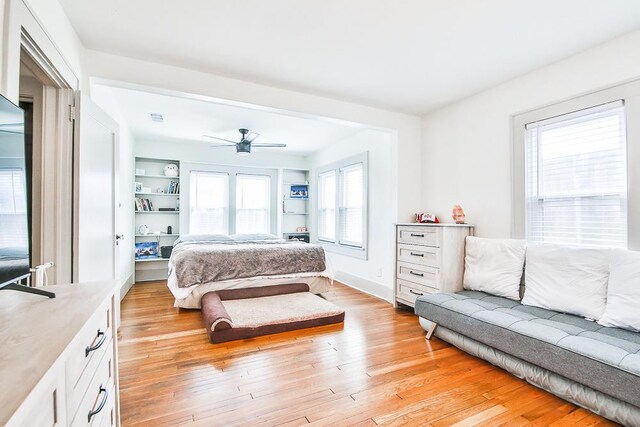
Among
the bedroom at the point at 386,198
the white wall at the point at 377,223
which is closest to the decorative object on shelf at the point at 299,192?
the white wall at the point at 377,223

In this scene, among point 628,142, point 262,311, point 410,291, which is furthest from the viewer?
point 410,291

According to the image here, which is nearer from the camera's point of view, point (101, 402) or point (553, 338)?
point (101, 402)

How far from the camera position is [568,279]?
2.41 meters

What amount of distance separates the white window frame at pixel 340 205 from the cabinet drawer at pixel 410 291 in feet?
3.46

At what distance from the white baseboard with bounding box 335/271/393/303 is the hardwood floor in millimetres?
1072

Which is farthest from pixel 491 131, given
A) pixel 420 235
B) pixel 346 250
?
pixel 346 250

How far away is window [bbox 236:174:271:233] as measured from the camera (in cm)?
627

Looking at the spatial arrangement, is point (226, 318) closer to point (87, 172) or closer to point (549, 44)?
point (87, 172)

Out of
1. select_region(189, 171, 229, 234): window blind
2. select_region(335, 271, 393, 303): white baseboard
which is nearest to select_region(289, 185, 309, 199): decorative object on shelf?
select_region(189, 171, 229, 234): window blind

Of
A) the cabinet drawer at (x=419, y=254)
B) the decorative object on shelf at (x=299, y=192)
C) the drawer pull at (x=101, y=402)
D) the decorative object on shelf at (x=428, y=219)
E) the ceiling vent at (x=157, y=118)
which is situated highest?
the ceiling vent at (x=157, y=118)

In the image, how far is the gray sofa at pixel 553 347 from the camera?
1.63 meters

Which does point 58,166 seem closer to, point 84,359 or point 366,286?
point 84,359

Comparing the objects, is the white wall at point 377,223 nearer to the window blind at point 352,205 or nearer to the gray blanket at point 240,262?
the window blind at point 352,205

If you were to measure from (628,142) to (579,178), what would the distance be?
0.39 metres
